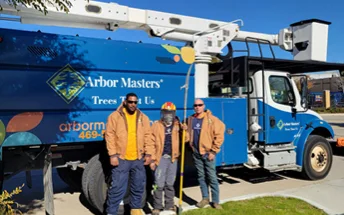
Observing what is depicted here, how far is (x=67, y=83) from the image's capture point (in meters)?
5.17

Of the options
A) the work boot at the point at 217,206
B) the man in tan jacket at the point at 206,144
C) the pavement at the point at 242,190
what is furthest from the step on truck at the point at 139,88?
the work boot at the point at 217,206

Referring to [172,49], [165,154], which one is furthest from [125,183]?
[172,49]

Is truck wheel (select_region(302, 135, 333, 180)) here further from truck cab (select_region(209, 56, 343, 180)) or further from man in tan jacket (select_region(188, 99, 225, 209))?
man in tan jacket (select_region(188, 99, 225, 209))

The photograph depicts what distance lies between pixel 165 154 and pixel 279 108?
3.38 m

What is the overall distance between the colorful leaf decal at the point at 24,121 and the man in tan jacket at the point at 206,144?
2.37m

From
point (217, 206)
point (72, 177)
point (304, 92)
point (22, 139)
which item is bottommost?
point (217, 206)

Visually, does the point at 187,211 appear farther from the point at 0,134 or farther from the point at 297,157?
the point at 297,157

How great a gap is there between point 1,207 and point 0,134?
4.41 feet

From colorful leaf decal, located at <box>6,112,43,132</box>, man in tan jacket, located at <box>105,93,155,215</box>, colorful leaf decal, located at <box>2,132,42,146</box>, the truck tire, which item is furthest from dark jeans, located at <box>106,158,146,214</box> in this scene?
colorful leaf decal, located at <box>6,112,43,132</box>

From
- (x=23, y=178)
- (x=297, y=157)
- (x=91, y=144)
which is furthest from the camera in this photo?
(x=23, y=178)

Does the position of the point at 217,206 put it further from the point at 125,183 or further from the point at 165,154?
the point at 125,183

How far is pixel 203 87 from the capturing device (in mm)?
6629

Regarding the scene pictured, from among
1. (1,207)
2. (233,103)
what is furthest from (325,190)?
(1,207)

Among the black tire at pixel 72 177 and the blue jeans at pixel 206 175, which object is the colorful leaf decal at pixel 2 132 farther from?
the blue jeans at pixel 206 175
